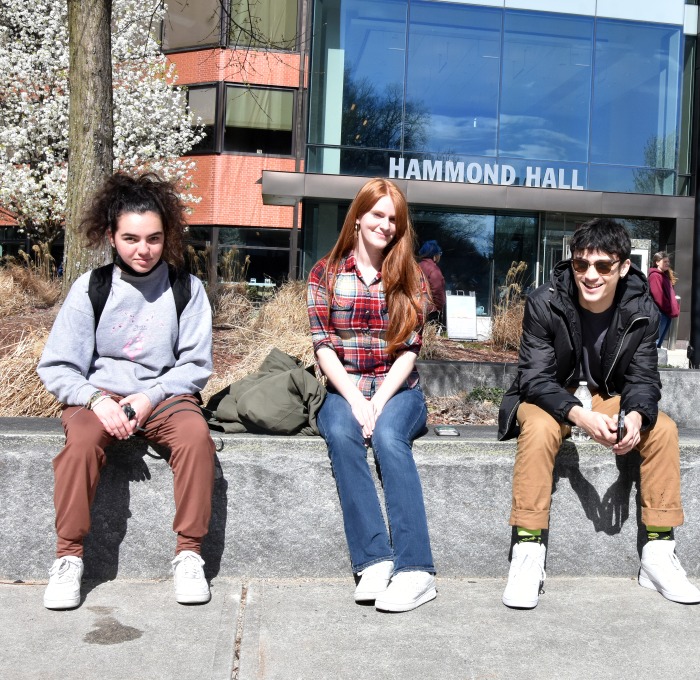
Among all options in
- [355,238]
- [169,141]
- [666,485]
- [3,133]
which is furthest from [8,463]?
[169,141]

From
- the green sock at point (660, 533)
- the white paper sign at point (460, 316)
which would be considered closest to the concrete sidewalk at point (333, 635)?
the green sock at point (660, 533)

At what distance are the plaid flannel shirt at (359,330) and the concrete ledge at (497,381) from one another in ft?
8.93

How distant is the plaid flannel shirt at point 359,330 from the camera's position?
148 inches

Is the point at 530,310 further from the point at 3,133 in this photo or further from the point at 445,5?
the point at 445,5

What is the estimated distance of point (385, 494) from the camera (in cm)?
339

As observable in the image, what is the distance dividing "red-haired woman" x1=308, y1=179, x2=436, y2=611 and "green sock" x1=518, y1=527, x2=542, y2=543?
1.31 feet

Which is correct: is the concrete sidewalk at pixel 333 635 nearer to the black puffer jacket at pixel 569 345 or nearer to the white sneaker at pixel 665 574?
the white sneaker at pixel 665 574

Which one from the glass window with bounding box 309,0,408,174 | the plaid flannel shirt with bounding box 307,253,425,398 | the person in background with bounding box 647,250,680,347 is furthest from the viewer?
the glass window with bounding box 309,0,408,174

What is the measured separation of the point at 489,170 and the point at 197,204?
822 cm

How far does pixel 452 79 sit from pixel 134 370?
17502mm

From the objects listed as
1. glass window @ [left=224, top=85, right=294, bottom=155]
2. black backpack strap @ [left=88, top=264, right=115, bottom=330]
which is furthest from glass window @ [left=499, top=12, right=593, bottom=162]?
black backpack strap @ [left=88, top=264, right=115, bottom=330]

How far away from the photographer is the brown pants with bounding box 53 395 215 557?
321 cm

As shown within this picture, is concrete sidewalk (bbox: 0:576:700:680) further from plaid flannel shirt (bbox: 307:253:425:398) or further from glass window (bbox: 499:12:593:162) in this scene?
glass window (bbox: 499:12:593:162)

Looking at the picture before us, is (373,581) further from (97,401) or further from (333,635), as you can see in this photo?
(97,401)
